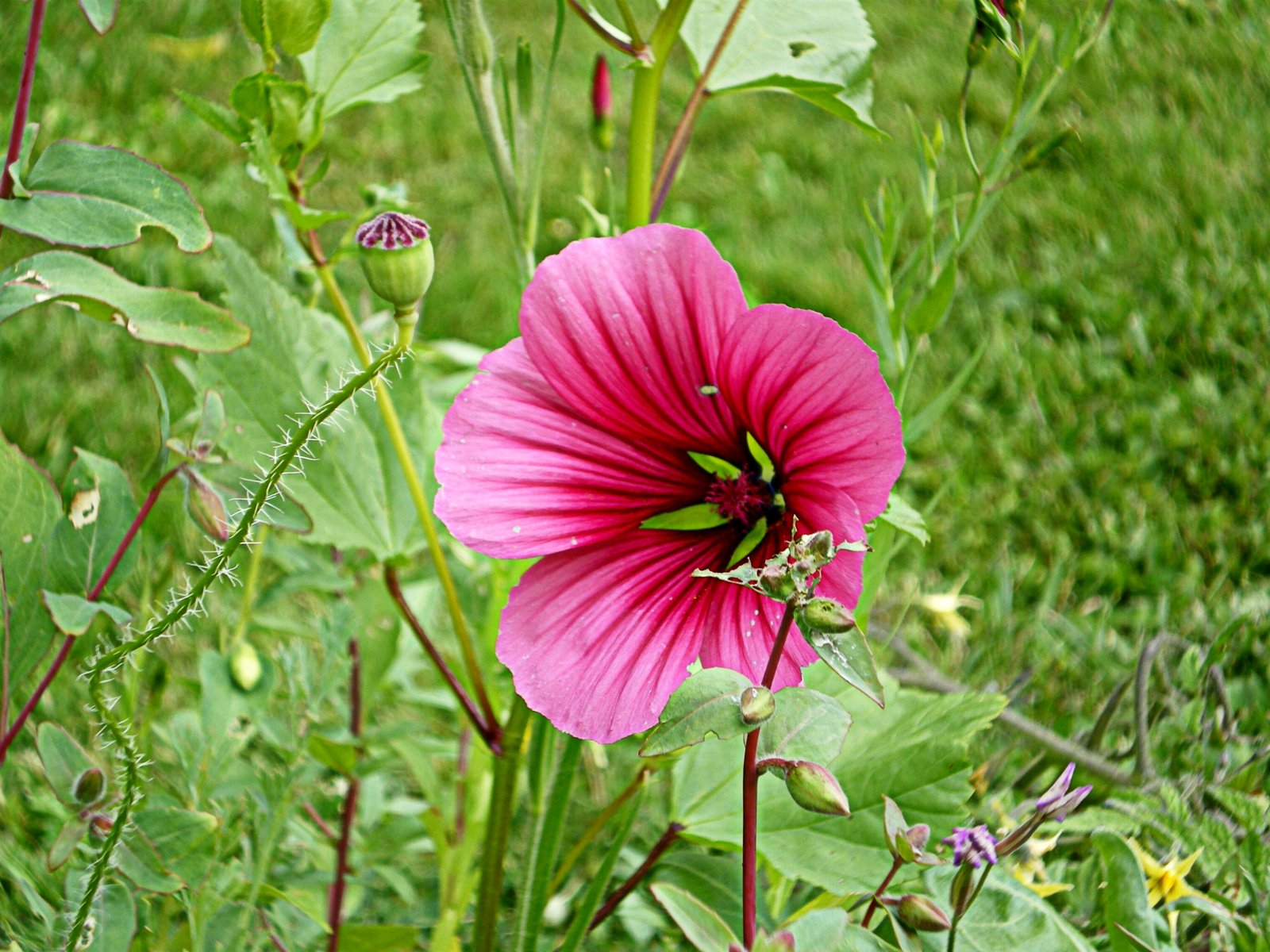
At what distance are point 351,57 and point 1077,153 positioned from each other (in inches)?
72.8

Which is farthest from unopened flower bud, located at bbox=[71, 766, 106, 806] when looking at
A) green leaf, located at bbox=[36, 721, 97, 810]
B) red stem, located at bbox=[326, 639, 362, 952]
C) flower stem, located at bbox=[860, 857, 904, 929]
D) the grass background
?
the grass background

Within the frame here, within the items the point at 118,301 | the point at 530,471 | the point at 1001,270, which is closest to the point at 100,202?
the point at 118,301

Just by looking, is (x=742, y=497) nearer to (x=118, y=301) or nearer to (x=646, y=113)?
(x=646, y=113)

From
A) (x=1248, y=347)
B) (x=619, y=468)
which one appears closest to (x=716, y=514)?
(x=619, y=468)

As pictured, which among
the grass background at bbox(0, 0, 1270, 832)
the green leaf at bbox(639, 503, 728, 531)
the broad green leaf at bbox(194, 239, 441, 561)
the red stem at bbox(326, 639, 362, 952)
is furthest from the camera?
the grass background at bbox(0, 0, 1270, 832)

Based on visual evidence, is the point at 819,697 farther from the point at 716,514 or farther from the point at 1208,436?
the point at 1208,436

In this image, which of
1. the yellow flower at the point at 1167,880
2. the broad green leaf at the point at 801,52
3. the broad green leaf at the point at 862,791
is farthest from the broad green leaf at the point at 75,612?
the yellow flower at the point at 1167,880

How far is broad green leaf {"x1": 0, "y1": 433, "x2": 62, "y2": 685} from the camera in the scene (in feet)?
2.49

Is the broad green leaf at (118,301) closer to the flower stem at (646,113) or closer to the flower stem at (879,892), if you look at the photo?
the flower stem at (646,113)

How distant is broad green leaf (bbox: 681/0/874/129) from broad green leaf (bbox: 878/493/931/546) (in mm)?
231

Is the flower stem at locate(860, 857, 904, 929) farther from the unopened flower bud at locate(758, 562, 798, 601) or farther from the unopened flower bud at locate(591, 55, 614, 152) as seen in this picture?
the unopened flower bud at locate(591, 55, 614, 152)

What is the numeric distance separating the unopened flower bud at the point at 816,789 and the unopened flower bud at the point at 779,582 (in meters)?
0.07

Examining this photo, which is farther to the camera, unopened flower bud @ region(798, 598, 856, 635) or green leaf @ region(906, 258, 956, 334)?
green leaf @ region(906, 258, 956, 334)

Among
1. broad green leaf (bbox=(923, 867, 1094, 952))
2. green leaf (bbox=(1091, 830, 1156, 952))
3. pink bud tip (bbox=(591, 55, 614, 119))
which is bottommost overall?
green leaf (bbox=(1091, 830, 1156, 952))
